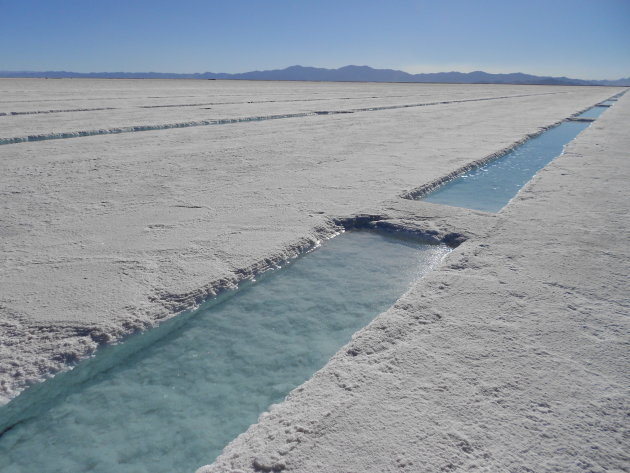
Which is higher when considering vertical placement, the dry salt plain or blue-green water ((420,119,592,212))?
blue-green water ((420,119,592,212))

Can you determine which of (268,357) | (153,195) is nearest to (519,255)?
(268,357)

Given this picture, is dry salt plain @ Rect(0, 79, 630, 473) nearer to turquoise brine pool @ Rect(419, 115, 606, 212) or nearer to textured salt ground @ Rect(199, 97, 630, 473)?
textured salt ground @ Rect(199, 97, 630, 473)

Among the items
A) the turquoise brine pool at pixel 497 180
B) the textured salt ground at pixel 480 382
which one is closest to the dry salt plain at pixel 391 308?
the textured salt ground at pixel 480 382

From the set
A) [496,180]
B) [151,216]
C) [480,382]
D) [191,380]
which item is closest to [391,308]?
[480,382]

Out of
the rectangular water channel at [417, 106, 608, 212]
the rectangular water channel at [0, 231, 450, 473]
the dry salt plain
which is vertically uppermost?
the rectangular water channel at [417, 106, 608, 212]

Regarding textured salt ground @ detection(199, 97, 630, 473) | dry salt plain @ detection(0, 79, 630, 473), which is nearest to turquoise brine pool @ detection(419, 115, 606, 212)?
dry salt plain @ detection(0, 79, 630, 473)

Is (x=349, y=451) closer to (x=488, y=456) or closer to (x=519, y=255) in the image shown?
(x=488, y=456)

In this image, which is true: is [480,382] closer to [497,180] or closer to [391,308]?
[391,308]

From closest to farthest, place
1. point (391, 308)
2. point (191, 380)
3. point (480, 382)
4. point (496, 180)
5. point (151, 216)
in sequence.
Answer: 1. point (480, 382)
2. point (191, 380)
3. point (391, 308)
4. point (151, 216)
5. point (496, 180)
